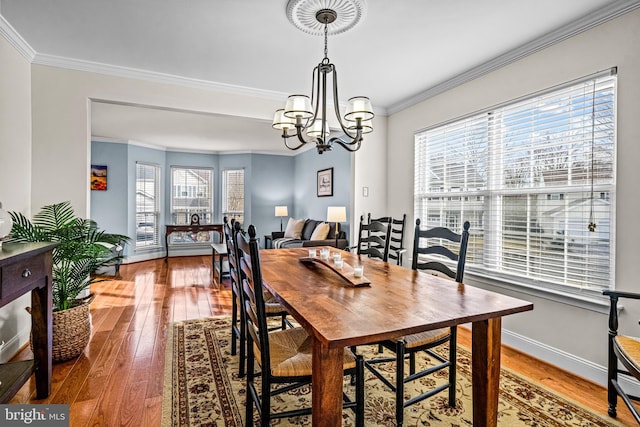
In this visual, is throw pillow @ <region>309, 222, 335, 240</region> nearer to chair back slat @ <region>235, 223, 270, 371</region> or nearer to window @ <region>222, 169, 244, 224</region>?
window @ <region>222, 169, 244, 224</region>

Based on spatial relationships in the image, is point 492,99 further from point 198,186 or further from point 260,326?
point 198,186

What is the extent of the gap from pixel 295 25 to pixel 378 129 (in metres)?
2.22

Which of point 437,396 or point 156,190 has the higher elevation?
point 156,190

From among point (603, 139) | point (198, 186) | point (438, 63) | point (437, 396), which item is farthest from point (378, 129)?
point (198, 186)

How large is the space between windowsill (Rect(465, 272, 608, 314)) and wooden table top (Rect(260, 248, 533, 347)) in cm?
118

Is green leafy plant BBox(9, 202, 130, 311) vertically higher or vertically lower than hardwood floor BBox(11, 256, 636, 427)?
higher

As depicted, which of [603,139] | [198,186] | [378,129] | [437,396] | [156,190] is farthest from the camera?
[198,186]

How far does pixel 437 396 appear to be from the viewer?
2.00 metres

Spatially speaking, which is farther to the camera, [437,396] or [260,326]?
[437,396]

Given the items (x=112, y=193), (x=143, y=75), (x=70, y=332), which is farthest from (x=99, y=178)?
(x=70, y=332)

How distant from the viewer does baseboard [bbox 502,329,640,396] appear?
6.80ft

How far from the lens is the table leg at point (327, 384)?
1.12 m

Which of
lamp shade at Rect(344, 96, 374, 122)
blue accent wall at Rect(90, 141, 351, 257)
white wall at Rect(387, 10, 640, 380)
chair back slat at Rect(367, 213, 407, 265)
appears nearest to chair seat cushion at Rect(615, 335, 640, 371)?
white wall at Rect(387, 10, 640, 380)

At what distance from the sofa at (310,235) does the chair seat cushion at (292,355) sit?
3.22 meters
